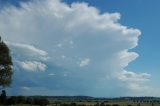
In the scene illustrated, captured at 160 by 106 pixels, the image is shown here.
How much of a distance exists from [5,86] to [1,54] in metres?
4.83

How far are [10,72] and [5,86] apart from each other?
2.22 m

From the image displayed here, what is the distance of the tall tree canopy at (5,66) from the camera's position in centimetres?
5347

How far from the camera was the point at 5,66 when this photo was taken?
54.2m

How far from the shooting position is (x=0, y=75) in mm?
53281

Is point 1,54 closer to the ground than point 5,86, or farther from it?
farther from it

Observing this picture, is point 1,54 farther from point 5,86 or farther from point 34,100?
point 34,100

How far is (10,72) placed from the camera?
5431cm

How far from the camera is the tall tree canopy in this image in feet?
175

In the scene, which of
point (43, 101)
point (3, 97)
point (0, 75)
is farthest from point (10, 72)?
point (43, 101)

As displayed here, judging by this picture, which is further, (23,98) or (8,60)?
(23,98)

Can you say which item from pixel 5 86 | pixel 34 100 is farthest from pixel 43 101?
pixel 5 86

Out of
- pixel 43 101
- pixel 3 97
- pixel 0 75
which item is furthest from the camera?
pixel 43 101

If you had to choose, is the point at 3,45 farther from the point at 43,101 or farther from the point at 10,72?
the point at 43,101

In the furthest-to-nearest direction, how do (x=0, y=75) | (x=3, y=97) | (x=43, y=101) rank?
(x=43, y=101) → (x=3, y=97) → (x=0, y=75)
